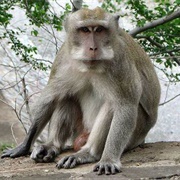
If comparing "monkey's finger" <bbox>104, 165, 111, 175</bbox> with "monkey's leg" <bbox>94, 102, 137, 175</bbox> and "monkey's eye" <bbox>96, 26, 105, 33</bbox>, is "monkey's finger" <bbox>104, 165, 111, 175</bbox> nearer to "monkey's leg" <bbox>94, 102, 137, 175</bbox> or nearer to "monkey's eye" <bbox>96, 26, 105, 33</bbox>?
"monkey's leg" <bbox>94, 102, 137, 175</bbox>

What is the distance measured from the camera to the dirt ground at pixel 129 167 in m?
4.70

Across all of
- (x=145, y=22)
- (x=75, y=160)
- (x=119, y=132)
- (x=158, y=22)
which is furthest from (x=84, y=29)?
(x=145, y=22)

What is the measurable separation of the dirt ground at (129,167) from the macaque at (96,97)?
11 centimetres

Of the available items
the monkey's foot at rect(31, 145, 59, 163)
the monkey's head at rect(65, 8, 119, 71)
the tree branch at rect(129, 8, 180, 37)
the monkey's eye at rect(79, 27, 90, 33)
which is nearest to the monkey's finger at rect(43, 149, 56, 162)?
the monkey's foot at rect(31, 145, 59, 163)

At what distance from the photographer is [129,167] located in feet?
16.5

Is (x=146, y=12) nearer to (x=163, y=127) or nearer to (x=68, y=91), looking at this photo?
(x=68, y=91)

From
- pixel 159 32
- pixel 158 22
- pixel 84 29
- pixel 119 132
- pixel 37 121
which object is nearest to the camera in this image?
pixel 84 29

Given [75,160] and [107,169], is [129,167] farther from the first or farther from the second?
[75,160]

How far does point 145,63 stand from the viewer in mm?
6039

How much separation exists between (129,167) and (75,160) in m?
0.57

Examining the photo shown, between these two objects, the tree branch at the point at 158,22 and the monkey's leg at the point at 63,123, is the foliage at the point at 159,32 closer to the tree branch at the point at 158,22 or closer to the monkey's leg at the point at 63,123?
the tree branch at the point at 158,22

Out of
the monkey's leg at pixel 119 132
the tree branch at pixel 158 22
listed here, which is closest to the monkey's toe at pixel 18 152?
the monkey's leg at pixel 119 132

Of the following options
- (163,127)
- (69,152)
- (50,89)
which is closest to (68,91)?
(50,89)

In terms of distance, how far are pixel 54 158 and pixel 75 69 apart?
1026 mm
